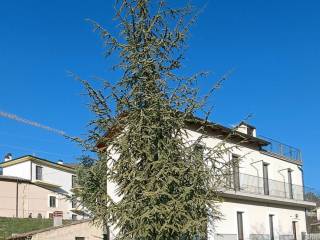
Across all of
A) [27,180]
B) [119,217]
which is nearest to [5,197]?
[27,180]

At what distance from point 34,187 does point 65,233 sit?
29.4m

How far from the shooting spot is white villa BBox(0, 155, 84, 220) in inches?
2200

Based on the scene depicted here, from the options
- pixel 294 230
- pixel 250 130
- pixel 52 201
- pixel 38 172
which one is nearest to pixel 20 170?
pixel 38 172

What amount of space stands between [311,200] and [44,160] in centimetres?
3423

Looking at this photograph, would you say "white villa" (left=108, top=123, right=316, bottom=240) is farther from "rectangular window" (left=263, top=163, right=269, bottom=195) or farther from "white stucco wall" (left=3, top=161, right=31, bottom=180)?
"white stucco wall" (left=3, top=161, right=31, bottom=180)

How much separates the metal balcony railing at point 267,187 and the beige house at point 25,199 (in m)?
27.0

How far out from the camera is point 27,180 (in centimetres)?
5916

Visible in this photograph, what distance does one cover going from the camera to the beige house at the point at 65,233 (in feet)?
100

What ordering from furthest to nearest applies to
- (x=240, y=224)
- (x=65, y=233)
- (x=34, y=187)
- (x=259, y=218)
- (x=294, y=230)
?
(x=34, y=187)
(x=294, y=230)
(x=259, y=218)
(x=65, y=233)
(x=240, y=224)

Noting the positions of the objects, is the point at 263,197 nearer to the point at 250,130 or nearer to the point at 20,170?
the point at 250,130

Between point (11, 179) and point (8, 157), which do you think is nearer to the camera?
point (11, 179)

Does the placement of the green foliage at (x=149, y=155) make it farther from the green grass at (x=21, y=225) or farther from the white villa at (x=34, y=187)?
the white villa at (x=34, y=187)

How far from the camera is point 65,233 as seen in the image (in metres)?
31.5

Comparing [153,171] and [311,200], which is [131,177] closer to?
[153,171]
